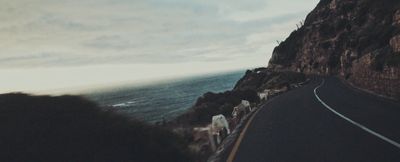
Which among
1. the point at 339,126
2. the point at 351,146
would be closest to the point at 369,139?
the point at 351,146

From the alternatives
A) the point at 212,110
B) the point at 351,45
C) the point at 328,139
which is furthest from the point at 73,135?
the point at 351,45

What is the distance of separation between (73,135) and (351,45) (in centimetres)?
5673

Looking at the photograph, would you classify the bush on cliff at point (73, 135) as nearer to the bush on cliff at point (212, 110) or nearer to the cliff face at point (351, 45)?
the cliff face at point (351, 45)

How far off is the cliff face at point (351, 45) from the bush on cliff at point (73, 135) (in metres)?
12.1

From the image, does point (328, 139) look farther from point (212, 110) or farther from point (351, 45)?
point (351, 45)

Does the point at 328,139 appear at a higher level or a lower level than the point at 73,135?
lower

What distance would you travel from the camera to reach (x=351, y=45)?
61.1 metres

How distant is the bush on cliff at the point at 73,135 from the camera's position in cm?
1027

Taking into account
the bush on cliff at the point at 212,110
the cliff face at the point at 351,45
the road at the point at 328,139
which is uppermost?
the cliff face at the point at 351,45

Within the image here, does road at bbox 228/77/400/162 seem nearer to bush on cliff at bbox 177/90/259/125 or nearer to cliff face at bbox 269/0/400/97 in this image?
cliff face at bbox 269/0/400/97

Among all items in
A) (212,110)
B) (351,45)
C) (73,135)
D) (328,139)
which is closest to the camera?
(328,139)

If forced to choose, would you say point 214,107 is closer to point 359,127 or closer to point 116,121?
point 116,121

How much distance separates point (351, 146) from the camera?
877cm

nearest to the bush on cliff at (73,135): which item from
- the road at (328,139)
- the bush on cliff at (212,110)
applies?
the road at (328,139)
